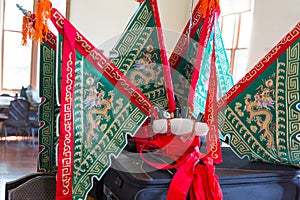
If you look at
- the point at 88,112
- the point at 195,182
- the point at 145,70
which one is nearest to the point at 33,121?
the point at 145,70

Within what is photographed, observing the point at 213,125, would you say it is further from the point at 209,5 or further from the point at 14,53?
the point at 14,53

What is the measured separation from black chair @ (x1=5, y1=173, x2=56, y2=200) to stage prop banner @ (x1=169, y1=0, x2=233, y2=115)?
28.7 inches

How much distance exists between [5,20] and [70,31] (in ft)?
19.9

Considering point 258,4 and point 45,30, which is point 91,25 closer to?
point 258,4

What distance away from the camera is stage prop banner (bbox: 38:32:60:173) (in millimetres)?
1491

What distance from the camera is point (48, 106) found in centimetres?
157

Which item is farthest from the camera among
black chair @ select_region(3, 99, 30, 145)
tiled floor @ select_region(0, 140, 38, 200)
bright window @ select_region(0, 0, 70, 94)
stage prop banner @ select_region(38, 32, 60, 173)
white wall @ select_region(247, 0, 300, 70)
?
bright window @ select_region(0, 0, 70, 94)

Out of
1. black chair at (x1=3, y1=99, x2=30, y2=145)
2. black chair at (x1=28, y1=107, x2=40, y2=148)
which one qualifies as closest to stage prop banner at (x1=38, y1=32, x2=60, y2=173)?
black chair at (x1=3, y1=99, x2=30, y2=145)

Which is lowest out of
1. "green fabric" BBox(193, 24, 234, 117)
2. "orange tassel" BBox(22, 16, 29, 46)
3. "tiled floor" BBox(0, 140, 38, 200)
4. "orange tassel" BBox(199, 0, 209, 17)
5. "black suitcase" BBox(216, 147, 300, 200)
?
"tiled floor" BBox(0, 140, 38, 200)

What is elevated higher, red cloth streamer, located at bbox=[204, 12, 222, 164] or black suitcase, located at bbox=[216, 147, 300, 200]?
red cloth streamer, located at bbox=[204, 12, 222, 164]

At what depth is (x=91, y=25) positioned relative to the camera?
21.8 ft

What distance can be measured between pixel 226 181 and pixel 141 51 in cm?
63

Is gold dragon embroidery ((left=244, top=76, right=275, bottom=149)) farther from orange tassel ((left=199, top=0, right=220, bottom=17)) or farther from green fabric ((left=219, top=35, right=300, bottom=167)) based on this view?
orange tassel ((left=199, top=0, right=220, bottom=17))

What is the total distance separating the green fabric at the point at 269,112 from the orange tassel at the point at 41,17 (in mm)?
762
